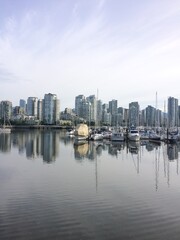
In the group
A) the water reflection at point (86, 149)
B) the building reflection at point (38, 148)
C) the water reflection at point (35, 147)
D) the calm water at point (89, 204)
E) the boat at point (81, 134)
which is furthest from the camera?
the boat at point (81, 134)

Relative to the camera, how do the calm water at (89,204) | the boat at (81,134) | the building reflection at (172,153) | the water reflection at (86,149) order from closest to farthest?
1. the calm water at (89,204)
2. the building reflection at (172,153)
3. the water reflection at (86,149)
4. the boat at (81,134)

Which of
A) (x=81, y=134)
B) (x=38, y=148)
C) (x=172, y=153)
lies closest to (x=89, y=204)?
(x=172, y=153)

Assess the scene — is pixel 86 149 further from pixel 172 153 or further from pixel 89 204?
pixel 89 204

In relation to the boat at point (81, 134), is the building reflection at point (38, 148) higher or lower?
lower

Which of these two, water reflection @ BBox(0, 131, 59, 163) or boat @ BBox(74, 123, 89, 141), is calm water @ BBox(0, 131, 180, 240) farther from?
boat @ BBox(74, 123, 89, 141)

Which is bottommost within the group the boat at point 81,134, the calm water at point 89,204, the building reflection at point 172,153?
the calm water at point 89,204

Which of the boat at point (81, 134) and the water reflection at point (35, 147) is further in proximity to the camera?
the boat at point (81, 134)

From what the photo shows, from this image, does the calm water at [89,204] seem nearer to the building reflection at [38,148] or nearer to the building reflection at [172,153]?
the building reflection at [38,148]

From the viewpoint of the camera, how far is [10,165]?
43844mm

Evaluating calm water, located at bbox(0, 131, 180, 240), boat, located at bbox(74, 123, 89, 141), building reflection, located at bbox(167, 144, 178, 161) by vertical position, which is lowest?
calm water, located at bbox(0, 131, 180, 240)

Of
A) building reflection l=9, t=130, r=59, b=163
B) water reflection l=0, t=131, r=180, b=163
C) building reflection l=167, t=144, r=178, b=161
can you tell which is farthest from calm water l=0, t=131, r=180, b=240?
building reflection l=167, t=144, r=178, b=161

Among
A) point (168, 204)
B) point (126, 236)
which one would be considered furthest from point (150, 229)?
point (168, 204)

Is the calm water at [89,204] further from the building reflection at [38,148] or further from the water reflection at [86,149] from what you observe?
the building reflection at [38,148]

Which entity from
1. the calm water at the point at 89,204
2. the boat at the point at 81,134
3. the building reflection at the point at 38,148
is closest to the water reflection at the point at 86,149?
the building reflection at the point at 38,148
